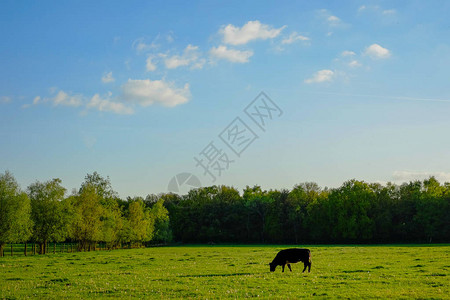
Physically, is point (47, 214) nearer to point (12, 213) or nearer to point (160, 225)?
point (12, 213)

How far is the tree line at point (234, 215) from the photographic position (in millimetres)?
74062

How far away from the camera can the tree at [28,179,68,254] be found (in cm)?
7362

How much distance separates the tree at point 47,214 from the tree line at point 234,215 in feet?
0.59

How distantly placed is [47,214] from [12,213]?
9221mm

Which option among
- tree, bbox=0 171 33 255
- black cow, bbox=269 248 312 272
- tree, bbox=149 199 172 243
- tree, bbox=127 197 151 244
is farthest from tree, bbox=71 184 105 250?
black cow, bbox=269 248 312 272

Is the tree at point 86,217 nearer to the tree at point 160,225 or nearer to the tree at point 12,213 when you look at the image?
the tree at point 12,213

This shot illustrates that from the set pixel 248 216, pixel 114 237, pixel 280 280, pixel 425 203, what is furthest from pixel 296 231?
pixel 280 280

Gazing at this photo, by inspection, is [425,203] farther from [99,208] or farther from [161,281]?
[161,281]

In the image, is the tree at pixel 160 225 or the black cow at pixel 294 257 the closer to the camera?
the black cow at pixel 294 257

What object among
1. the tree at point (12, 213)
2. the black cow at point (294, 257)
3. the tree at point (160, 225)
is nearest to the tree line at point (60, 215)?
the tree at point (12, 213)

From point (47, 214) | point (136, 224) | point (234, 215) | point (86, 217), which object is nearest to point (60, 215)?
point (47, 214)

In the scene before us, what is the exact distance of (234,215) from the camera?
132 metres

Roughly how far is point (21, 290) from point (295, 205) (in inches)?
4197

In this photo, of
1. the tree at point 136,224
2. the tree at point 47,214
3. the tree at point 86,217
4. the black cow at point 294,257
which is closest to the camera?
the black cow at point 294,257
